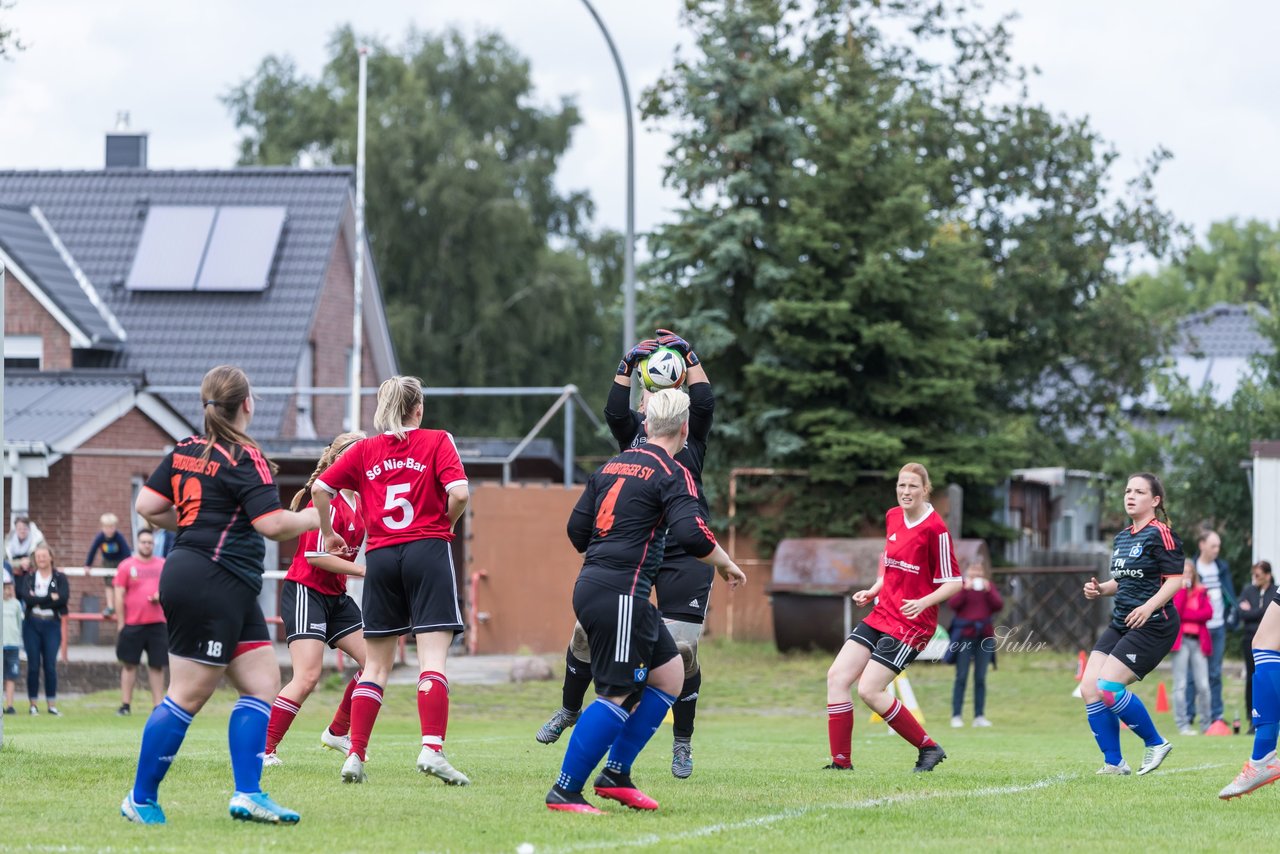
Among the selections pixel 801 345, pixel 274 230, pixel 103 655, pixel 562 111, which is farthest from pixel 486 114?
pixel 103 655

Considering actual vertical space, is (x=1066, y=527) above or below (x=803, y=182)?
below

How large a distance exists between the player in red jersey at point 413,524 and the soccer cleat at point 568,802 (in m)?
1.00

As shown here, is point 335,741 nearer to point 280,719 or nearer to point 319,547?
point 280,719

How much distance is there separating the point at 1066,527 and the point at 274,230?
1975 cm

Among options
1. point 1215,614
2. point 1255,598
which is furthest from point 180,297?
point 1255,598

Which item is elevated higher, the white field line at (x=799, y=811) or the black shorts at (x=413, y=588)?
the black shorts at (x=413, y=588)

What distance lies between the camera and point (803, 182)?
2978 cm

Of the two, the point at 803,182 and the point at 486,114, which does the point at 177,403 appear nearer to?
the point at 803,182

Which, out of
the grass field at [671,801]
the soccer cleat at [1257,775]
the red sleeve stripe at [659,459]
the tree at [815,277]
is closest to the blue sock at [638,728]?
the grass field at [671,801]

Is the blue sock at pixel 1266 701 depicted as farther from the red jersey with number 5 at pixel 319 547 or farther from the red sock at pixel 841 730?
the red jersey with number 5 at pixel 319 547

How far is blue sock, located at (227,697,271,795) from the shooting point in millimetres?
7297

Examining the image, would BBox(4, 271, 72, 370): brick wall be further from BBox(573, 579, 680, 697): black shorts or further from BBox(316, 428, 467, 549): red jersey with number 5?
BBox(573, 579, 680, 697): black shorts

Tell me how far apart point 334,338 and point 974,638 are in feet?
72.1

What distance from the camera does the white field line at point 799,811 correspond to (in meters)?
6.96
